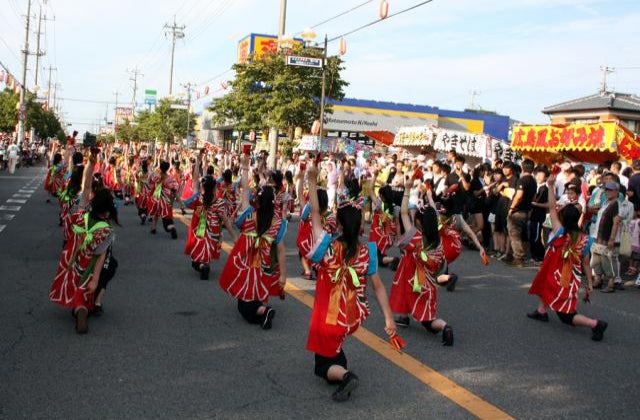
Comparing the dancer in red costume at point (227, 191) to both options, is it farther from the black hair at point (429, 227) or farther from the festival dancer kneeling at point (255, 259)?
the black hair at point (429, 227)

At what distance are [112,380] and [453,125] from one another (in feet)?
182

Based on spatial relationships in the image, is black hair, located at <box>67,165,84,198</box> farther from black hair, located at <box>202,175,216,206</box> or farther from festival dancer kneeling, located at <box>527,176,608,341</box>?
festival dancer kneeling, located at <box>527,176,608,341</box>

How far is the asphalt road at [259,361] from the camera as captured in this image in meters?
4.23

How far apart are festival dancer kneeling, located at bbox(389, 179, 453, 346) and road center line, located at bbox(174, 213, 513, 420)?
44cm

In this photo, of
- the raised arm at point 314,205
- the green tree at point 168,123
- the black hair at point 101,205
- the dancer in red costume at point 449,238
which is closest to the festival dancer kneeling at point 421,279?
the raised arm at point 314,205

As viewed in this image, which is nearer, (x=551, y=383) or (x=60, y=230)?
(x=551, y=383)

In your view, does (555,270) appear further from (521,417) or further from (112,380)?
(112,380)

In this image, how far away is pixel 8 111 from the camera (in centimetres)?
5397

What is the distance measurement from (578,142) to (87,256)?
1330 cm

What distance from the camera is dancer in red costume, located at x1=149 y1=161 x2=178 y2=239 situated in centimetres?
1248

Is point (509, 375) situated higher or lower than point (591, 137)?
lower

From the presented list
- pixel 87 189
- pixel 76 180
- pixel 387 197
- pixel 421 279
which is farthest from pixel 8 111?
pixel 421 279

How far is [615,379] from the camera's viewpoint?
5211mm

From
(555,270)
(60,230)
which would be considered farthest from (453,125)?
(555,270)
